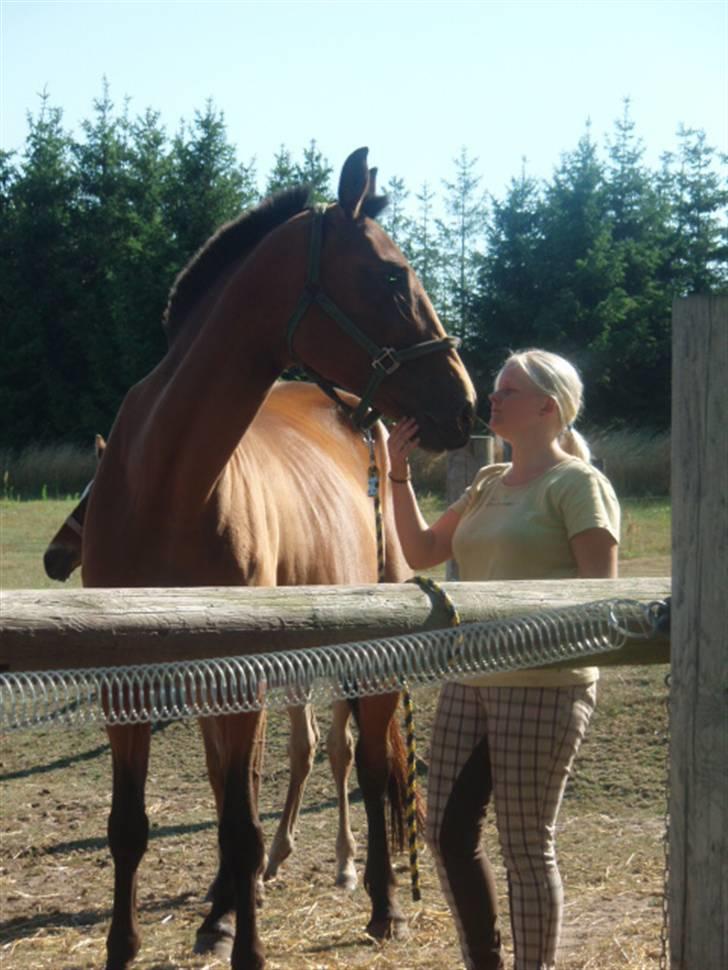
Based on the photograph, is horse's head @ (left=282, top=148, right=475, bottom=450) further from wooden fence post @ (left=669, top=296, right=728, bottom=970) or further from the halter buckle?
wooden fence post @ (left=669, top=296, right=728, bottom=970)

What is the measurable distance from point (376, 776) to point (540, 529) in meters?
2.22

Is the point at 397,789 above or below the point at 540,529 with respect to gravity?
below

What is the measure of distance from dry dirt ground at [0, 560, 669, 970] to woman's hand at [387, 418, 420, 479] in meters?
1.73

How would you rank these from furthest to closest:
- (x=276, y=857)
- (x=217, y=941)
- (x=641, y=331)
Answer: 1. (x=641, y=331)
2. (x=276, y=857)
3. (x=217, y=941)

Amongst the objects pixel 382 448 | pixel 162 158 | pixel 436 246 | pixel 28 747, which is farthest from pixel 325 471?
pixel 436 246

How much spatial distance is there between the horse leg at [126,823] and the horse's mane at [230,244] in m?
1.46

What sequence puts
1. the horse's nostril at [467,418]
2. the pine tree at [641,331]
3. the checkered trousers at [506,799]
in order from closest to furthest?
1. the checkered trousers at [506,799]
2. the horse's nostril at [467,418]
3. the pine tree at [641,331]

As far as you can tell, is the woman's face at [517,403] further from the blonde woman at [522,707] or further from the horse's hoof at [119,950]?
the horse's hoof at [119,950]

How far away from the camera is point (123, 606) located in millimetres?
2469

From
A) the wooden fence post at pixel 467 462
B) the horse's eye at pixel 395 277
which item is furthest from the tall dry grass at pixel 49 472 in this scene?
the horse's eye at pixel 395 277

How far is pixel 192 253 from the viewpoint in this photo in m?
35.8

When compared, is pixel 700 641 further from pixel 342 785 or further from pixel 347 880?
pixel 342 785

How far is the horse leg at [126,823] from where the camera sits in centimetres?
415

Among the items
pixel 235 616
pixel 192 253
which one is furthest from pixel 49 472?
pixel 235 616
